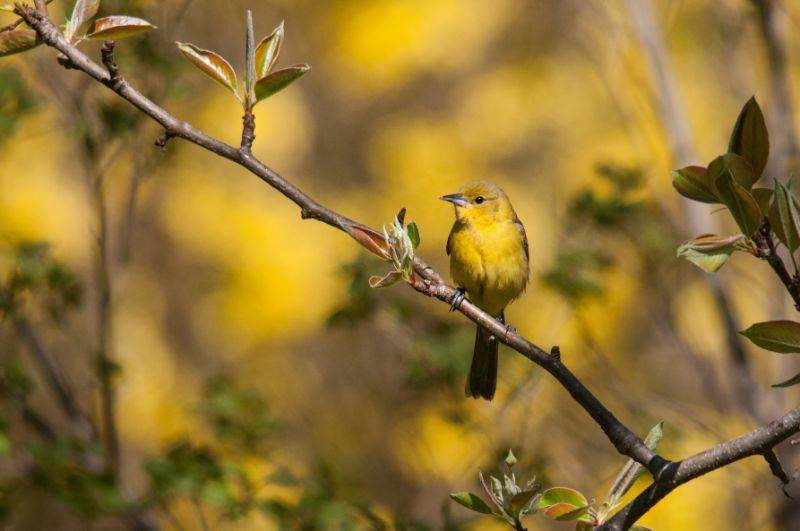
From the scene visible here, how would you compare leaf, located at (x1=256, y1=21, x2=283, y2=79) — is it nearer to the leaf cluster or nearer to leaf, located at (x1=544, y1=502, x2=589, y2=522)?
the leaf cluster

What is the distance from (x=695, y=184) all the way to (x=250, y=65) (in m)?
0.65

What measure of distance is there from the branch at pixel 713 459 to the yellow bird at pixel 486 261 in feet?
5.48

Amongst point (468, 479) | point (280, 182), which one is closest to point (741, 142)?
point (280, 182)

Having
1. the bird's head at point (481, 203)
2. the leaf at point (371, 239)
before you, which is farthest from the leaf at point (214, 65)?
the bird's head at point (481, 203)

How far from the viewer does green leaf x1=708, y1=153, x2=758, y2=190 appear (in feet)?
3.99

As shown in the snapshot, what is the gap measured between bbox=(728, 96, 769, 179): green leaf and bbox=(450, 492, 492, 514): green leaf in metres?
0.60

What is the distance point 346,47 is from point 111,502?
187 inches

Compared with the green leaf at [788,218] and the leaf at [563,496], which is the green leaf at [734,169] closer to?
the green leaf at [788,218]

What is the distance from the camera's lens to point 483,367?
116 inches

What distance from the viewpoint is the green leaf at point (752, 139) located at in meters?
1.26

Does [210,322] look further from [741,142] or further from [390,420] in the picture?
[741,142]

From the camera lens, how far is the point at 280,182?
1226mm

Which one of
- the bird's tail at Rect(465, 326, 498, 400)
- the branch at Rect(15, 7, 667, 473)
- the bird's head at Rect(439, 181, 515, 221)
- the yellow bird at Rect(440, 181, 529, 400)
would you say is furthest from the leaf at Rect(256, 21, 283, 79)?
the bird's head at Rect(439, 181, 515, 221)

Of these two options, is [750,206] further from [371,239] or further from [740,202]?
[371,239]
